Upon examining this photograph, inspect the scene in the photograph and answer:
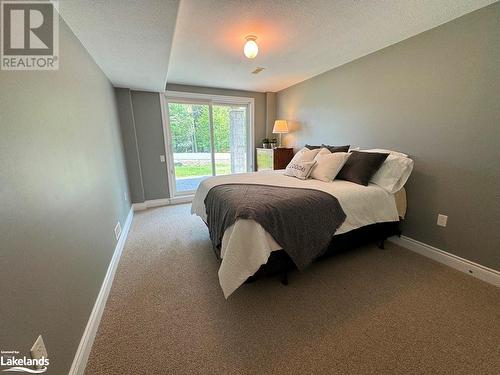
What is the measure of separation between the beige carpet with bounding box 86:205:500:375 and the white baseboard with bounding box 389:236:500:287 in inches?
3.0

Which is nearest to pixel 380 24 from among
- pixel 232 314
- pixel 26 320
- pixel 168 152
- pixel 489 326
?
pixel 489 326

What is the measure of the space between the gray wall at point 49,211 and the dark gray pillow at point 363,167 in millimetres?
2514

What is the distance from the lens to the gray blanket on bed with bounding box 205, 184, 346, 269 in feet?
5.08

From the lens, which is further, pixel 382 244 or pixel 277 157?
pixel 277 157

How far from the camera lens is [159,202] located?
397 cm

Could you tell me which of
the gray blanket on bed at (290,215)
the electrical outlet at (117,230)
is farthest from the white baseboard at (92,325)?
the gray blanket on bed at (290,215)

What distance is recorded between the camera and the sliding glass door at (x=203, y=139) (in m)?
4.00

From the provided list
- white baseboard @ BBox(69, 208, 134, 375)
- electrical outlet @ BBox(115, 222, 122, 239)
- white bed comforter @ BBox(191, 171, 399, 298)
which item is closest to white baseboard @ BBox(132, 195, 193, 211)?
electrical outlet @ BBox(115, 222, 122, 239)

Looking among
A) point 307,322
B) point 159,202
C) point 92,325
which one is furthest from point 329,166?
point 159,202

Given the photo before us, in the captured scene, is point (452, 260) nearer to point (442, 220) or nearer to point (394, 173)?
point (442, 220)

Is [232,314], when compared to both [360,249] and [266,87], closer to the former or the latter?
[360,249]

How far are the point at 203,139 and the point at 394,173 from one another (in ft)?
11.4

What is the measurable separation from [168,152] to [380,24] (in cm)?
362

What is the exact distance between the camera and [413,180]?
2252 mm
